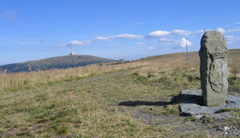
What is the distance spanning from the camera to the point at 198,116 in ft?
19.6

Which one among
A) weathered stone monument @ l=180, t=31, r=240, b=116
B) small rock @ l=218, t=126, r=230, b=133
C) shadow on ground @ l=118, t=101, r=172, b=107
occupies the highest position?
weathered stone monument @ l=180, t=31, r=240, b=116

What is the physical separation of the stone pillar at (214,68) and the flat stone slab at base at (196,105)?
1.01 feet

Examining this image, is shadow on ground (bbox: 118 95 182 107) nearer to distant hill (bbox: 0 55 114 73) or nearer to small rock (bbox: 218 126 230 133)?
small rock (bbox: 218 126 230 133)

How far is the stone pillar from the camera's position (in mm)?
6970

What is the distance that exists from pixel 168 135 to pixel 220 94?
10.7 feet

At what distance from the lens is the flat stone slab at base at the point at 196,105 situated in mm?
6406

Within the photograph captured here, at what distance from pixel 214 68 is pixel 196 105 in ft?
4.52

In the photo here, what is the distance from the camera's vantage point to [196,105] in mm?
7062

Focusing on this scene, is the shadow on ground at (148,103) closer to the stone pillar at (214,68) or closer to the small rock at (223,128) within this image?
the stone pillar at (214,68)

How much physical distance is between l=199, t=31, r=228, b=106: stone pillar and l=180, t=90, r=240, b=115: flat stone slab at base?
31cm

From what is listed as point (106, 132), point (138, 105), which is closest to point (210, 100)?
point (138, 105)

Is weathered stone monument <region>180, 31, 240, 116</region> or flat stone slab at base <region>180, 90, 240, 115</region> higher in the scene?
weathered stone monument <region>180, 31, 240, 116</region>

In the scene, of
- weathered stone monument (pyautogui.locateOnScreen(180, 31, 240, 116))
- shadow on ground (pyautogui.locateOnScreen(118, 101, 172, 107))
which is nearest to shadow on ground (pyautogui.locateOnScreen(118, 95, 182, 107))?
shadow on ground (pyautogui.locateOnScreen(118, 101, 172, 107))

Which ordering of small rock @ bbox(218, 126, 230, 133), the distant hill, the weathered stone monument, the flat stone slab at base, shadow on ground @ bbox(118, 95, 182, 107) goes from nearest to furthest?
1. small rock @ bbox(218, 126, 230, 133)
2. the flat stone slab at base
3. the weathered stone monument
4. shadow on ground @ bbox(118, 95, 182, 107)
5. the distant hill
